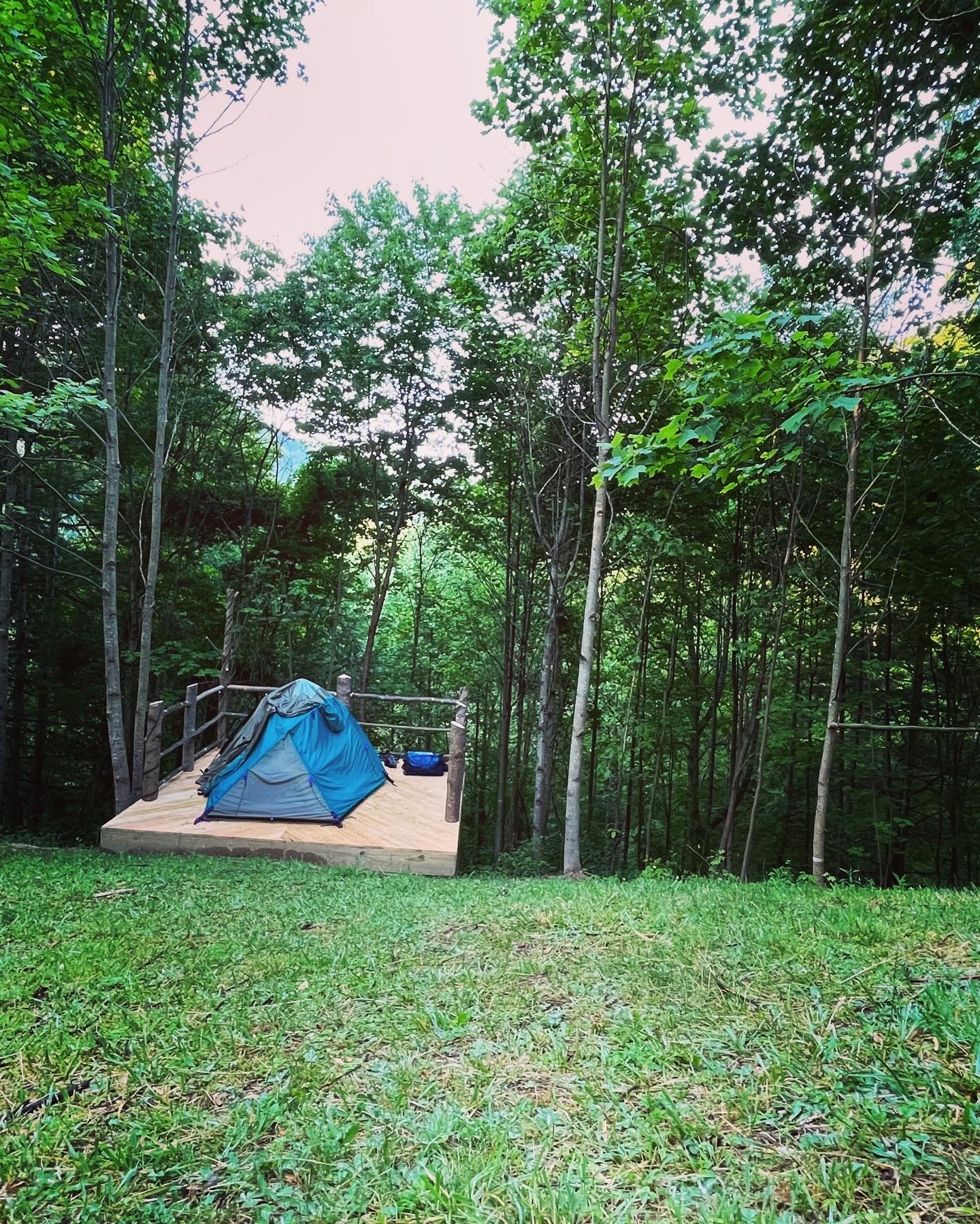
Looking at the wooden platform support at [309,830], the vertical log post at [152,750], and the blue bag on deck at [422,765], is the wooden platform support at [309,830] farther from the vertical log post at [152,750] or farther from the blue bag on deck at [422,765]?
the blue bag on deck at [422,765]

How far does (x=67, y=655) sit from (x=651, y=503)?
490 inches

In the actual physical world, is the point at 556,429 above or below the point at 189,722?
above

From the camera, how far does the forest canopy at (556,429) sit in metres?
5.56

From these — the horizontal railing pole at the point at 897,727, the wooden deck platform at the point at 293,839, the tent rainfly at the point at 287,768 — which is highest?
the horizontal railing pole at the point at 897,727

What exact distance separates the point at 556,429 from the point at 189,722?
7747 mm

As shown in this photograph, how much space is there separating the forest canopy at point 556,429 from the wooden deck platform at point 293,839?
1265 mm

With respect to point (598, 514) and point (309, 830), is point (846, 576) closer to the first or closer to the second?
point (598, 514)

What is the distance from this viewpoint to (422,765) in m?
10.4

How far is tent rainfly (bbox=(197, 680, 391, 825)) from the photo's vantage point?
23.6 feet

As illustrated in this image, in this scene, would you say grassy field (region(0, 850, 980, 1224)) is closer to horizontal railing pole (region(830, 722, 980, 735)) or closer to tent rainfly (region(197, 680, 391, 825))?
horizontal railing pole (region(830, 722, 980, 735))

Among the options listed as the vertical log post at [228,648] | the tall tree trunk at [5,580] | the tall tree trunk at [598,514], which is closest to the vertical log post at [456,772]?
the tall tree trunk at [598,514]

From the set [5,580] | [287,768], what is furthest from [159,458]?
[287,768]

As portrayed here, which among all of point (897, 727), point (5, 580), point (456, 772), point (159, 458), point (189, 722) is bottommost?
point (456, 772)

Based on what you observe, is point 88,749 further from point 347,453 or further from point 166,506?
point 347,453
